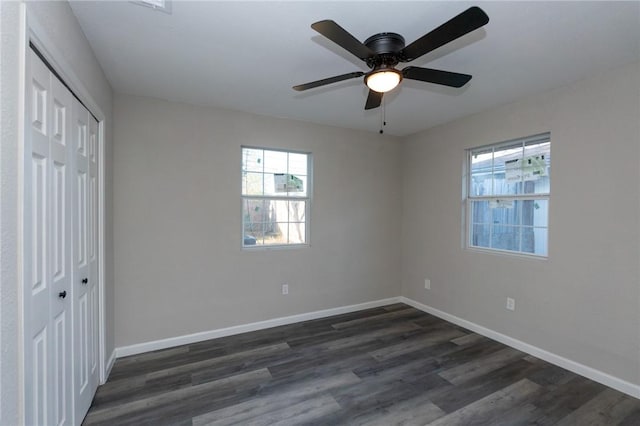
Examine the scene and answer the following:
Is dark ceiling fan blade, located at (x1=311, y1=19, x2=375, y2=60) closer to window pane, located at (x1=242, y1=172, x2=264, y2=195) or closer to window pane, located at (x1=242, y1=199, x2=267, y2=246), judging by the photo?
window pane, located at (x1=242, y1=172, x2=264, y2=195)

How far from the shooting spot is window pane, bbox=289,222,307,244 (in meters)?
3.77

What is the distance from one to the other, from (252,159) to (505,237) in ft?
9.91

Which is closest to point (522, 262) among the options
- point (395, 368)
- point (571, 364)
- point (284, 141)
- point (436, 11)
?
point (571, 364)

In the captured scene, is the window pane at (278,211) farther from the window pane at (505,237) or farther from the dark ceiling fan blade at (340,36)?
the window pane at (505,237)

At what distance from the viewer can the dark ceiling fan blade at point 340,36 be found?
4.50 ft

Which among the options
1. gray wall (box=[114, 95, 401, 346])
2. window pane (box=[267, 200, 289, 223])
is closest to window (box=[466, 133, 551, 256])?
gray wall (box=[114, 95, 401, 346])

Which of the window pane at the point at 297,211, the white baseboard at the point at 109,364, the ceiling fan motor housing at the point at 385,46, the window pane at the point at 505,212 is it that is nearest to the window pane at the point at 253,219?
the window pane at the point at 297,211

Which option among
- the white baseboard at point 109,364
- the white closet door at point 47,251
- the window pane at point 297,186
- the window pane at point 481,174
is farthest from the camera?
the window pane at point 297,186

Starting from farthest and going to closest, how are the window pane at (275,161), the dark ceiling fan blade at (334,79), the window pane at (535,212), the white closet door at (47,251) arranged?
the window pane at (275,161), the window pane at (535,212), the dark ceiling fan blade at (334,79), the white closet door at (47,251)

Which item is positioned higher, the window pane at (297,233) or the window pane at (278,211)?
the window pane at (278,211)

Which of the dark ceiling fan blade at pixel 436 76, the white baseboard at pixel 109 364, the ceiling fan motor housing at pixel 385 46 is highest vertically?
the ceiling fan motor housing at pixel 385 46

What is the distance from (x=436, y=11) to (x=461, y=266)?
9.40 ft

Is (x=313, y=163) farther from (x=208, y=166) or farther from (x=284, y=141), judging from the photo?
(x=208, y=166)

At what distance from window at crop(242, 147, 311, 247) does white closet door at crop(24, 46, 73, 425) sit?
6.16 ft
